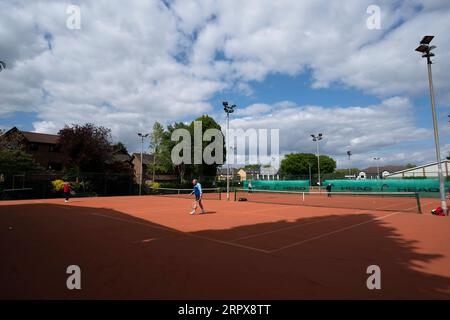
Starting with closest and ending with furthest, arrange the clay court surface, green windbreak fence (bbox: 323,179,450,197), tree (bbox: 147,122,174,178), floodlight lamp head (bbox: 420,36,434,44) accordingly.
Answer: the clay court surface
floodlight lamp head (bbox: 420,36,434,44)
green windbreak fence (bbox: 323,179,450,197)
tree (bbox: 147,122,174,178)

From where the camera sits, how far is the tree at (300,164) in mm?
92562

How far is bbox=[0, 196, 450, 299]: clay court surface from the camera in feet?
14.3

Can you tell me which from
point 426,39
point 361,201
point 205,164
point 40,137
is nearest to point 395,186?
point 361,201

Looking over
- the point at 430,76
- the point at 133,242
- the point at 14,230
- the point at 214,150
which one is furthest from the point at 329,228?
the point at 214,150

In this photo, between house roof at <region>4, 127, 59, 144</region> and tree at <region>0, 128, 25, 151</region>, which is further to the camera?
house roof at <region>4, 127, 59, 144</region>

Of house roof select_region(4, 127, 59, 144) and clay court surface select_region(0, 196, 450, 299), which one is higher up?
house roof select_region(4, 127, 59, 144)

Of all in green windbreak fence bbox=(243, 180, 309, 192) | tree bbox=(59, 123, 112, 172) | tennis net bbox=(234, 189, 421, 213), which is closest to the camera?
tennis net bbox=(234, 189, 421, 213)


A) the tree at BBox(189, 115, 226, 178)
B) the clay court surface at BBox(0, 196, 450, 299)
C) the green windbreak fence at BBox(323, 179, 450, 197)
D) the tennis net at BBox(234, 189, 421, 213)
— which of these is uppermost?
the tree at BBox(189, 115, 226, 178)

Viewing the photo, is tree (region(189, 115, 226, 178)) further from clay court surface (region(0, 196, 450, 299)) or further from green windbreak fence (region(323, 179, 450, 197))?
clay court surface (region(0, 196, 450, 299))

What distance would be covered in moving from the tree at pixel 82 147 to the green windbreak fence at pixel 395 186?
94.9 feet

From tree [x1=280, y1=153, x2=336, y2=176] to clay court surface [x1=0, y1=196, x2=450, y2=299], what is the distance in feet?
276

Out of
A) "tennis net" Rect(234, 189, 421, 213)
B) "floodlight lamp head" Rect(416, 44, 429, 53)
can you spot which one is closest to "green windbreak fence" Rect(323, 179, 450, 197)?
"tennis net" Rect(234, 189, 421, 213)

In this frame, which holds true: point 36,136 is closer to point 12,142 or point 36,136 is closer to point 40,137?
point 40,137

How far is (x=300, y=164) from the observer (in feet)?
305
